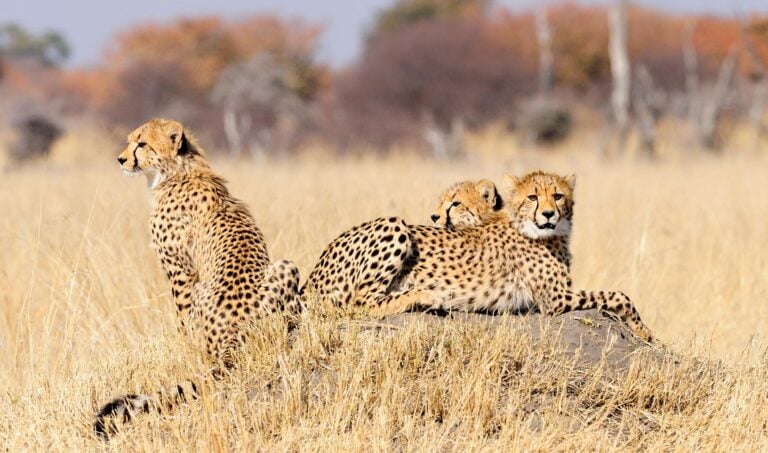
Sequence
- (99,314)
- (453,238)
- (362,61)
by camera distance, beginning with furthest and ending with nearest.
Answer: (362,61)
(99,314)
(453,238)

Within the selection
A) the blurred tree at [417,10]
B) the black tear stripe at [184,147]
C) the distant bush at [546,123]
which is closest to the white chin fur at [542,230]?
the black tear stripe at [184,147]

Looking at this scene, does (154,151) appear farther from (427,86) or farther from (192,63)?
(192,63)

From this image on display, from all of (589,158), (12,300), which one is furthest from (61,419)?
(589,158)

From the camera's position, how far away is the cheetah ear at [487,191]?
5.35m

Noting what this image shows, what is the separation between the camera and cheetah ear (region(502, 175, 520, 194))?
500 centimetres

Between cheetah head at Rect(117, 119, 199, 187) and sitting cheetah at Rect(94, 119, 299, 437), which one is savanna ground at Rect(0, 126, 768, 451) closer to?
sitting cheetah at Rect(94, 119, 299, 437)

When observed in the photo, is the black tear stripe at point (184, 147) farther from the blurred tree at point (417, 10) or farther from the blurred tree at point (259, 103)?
the blurred tree at point (417, 10)

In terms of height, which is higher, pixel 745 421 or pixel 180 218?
pixel 180 218

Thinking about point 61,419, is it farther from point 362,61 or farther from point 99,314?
point 362,61

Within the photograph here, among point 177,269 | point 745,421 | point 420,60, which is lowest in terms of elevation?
point 745,421

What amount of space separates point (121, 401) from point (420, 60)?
77.2 ft

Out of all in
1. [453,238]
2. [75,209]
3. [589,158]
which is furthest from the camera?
[589,158]

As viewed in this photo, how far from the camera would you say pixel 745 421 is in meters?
4.15

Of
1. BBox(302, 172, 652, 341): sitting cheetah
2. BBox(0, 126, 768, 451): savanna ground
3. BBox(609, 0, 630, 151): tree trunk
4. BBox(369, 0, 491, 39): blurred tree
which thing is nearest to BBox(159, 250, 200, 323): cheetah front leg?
BBox(0, 126, 768, 451): savanna ground
